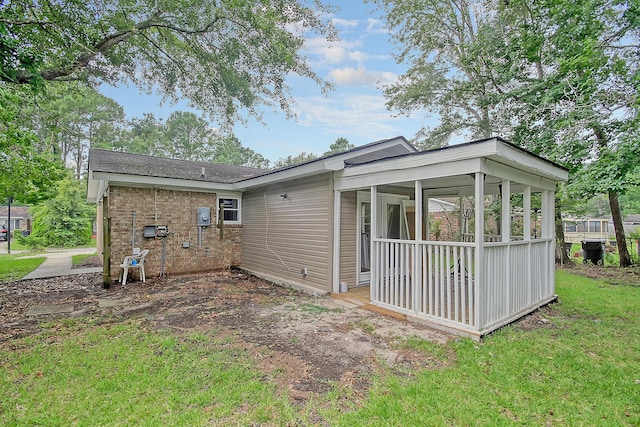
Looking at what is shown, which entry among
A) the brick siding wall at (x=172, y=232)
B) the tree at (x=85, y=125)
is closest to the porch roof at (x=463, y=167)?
the brick siding wall at (x=172, y=232)

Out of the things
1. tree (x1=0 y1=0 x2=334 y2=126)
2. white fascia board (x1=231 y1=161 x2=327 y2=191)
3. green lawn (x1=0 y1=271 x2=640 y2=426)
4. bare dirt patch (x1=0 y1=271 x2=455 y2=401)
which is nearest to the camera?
green lawn (x1=0 y1=271 x2=640 y2=426)

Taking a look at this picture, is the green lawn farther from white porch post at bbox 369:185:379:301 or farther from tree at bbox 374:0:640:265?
tree at bbox 374:0:640:265

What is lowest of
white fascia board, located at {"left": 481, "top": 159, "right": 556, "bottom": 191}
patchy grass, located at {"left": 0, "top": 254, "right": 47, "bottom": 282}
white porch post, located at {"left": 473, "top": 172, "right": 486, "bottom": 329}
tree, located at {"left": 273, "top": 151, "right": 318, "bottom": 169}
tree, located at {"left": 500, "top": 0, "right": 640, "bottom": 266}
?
patchy grass, located at {"left": 0, "top": 254, "right": 47, "bottom": 282}

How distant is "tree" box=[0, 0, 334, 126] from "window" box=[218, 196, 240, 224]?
3.22m

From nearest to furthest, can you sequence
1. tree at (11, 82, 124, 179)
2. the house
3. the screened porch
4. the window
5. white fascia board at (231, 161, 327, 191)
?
the screened porch → the house → white fascia board at (231, 161, 327, 191) → the window → tree at (11, 82, 124, 179)

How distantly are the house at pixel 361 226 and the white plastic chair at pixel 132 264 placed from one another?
31 cm

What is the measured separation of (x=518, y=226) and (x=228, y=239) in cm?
1257

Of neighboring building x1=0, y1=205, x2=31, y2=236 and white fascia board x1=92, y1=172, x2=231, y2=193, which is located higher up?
white fascia board x1=92, y1=172, x2=231, y2=193

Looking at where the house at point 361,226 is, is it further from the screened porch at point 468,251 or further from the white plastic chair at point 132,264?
the white plastic chair at point 132,264

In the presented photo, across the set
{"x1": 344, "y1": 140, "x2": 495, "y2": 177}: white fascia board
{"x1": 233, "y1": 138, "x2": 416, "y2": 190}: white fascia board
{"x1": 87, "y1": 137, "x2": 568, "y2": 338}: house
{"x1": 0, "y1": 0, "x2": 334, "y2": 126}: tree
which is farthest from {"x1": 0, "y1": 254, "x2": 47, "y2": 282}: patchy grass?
{"x1": 344, "y1": 140, "x2": 495, "y2": 177}: white fascia board

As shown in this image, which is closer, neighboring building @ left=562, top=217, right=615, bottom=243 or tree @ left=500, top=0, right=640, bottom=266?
tree @ left=500, top=0, right=640, bottom=266

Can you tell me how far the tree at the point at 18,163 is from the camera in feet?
23.7

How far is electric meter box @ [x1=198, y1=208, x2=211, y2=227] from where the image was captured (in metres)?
9.05

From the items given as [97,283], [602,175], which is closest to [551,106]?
[602,175]
